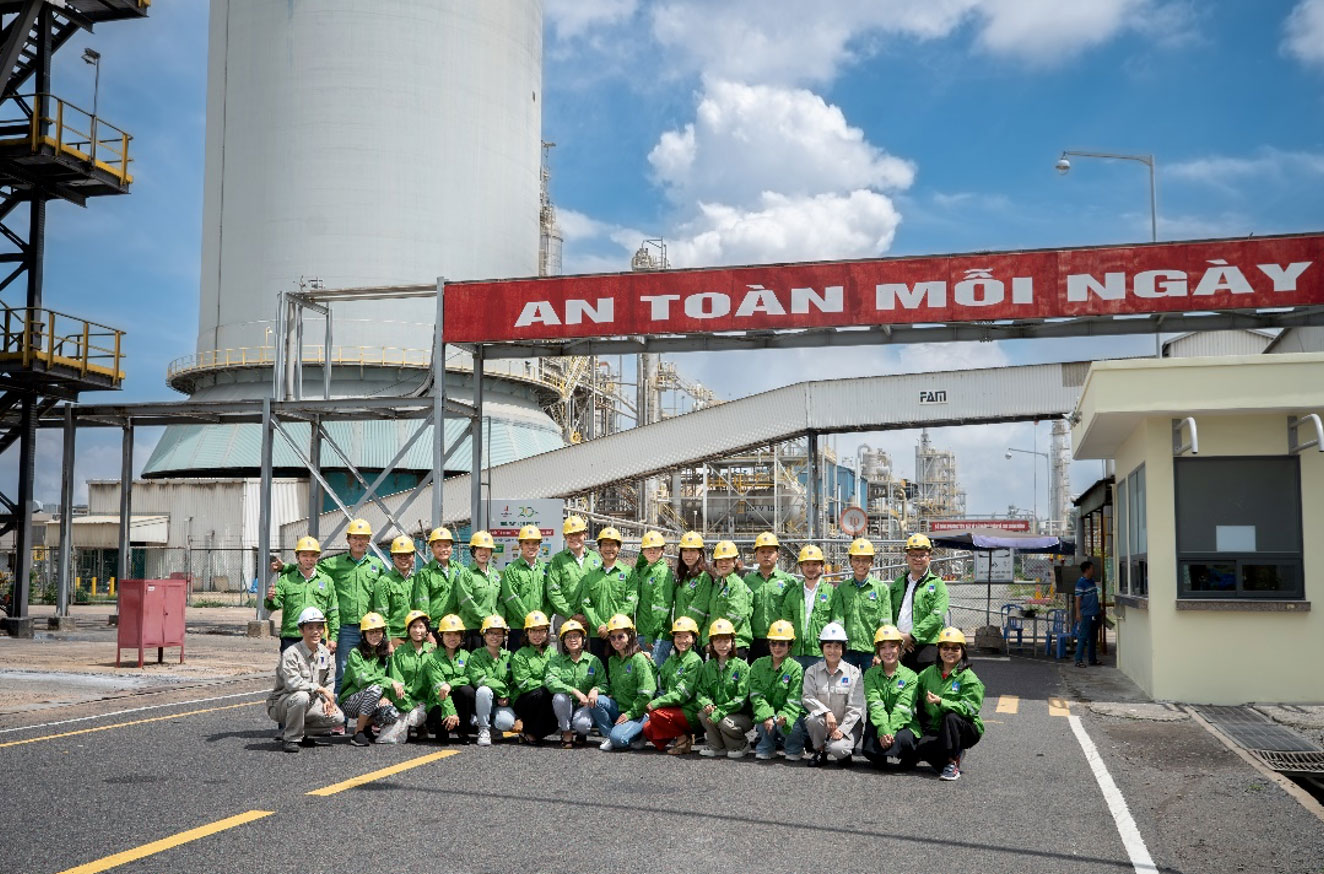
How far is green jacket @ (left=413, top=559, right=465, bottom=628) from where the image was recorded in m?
11.9

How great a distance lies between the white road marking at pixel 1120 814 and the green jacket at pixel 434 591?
6.07m

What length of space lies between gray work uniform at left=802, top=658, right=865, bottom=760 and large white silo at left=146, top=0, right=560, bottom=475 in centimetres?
3733

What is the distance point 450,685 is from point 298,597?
171 centimetres

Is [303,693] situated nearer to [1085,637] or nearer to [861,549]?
[861,549]

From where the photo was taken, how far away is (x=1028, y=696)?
15383mm

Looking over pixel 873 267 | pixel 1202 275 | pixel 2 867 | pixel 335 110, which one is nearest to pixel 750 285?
pixel 873 267

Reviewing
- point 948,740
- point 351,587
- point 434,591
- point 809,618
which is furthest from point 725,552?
point 351,587

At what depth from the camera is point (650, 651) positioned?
39.6 feet

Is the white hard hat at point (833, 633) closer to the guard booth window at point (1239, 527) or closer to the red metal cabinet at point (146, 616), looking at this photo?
the guard booth window at point (1239, 527)

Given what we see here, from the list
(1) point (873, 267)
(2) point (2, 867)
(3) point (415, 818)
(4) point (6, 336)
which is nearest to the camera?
(2) point (2, 867)

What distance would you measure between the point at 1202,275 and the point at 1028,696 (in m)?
7.85

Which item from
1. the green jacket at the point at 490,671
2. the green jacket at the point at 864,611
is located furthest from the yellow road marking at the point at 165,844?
the green jacket at the point at 864,611

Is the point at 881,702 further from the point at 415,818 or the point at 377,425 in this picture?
the point at 377,425

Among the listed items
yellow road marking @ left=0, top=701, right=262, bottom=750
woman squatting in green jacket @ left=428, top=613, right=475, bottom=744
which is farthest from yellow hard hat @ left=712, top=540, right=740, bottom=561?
yellow road marking @ left=0, top=701, right=262, bottom=750
